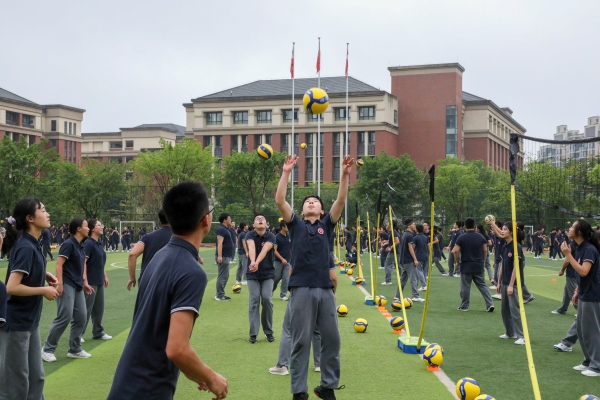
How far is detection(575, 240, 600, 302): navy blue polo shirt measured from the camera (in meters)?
8.85

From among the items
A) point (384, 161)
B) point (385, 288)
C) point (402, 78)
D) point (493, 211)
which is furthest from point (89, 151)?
Answer: point (385, 288)

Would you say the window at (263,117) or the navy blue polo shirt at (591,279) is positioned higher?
the window at (263,117)

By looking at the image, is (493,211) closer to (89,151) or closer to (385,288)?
(385,288)

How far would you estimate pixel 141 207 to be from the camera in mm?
60844

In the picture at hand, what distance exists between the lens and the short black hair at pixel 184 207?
363 cm

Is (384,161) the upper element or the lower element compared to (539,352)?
upper

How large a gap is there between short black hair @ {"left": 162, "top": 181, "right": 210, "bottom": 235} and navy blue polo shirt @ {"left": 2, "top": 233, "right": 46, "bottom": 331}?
3096mm

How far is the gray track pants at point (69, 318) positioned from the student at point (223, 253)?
777 centimetres

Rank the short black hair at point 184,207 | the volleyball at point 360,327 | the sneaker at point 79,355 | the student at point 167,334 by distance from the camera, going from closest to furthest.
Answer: the student at point 167,334
the short black hair at point 184,207
the sneaker at point 79,355
the volleyball at point 360,327

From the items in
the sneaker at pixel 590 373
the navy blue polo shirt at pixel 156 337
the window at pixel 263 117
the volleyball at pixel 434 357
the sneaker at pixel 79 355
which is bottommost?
the sneaker at pixel 79 355

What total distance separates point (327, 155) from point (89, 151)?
50.6 m

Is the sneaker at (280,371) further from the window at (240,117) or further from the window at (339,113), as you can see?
the window at (240,117)

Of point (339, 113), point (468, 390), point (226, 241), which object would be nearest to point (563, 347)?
point (468, 390)

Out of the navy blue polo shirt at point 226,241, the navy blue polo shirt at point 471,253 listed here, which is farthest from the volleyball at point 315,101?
the navy blue polo shirt at point 226,241
